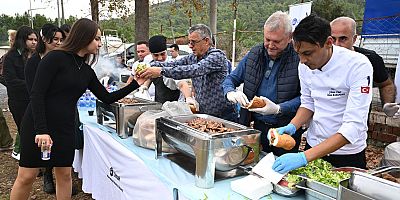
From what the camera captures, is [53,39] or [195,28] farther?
[53,39]

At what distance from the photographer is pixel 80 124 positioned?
291 cm

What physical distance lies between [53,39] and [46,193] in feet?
4.96

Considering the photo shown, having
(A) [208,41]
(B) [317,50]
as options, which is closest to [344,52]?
(B) [317,50]

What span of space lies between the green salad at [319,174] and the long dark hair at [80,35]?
1.48m

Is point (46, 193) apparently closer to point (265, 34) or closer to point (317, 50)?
point (265, 34)

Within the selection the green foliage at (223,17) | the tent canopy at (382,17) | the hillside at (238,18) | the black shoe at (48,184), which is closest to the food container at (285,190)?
the hillside at (238,18)

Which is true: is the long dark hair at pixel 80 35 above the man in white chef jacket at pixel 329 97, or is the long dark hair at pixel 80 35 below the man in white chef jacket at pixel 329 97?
above

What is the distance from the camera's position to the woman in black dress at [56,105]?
1948mm

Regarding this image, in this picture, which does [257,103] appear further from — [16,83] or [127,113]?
[16,83]

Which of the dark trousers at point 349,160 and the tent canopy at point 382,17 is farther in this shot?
the tent canopy at point 382,17

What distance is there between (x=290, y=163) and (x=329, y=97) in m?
0.43

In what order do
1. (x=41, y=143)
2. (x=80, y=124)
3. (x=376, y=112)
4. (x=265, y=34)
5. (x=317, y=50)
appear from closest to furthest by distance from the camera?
(x=317, y=50), (x=265, y=34), (x=41, y=143), (x=80, y=124), (x=376, y=112)

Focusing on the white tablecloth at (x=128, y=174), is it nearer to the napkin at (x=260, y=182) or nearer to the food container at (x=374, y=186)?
the napkin at (x=260, y=182)

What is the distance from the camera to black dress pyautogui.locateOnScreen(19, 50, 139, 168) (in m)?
1.95
